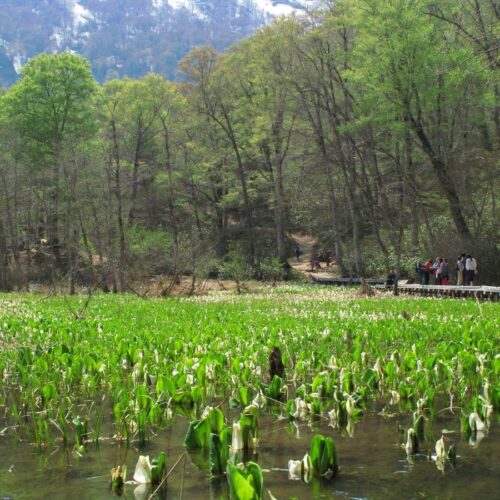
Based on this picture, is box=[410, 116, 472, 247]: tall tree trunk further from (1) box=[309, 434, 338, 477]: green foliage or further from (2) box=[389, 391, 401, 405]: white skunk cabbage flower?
(1) box=[309, 434, 338, 477]: green foliage

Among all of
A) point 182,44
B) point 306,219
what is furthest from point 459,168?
point 182,44

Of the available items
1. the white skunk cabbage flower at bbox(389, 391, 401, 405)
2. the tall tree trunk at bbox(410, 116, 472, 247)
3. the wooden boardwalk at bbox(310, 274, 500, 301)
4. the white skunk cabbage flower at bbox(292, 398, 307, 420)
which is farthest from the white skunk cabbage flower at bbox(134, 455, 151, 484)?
the tall tree trunk at bbox(410, 116, 472, 247)

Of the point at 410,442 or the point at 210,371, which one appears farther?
the point at 210,371

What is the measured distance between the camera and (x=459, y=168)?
29875 millimetres

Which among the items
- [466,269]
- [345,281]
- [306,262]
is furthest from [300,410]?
[306,262]

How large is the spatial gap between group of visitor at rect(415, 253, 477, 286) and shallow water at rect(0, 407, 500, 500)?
808 inches

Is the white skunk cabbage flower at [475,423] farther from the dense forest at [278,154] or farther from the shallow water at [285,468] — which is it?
the dense forest at [278,154]

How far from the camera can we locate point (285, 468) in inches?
137

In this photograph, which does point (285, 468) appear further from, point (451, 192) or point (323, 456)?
point (451, 192)

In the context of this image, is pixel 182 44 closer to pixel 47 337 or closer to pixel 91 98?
pixel 91 98

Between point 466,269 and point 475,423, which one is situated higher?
point 466,269

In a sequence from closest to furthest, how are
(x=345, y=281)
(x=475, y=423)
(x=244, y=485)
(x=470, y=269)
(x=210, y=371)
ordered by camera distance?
1. (x=244, y=485)
2. (x=475, y=423)
3. (x=210, y=371)
4. (x=470, y=269)
5. (x=345, y=281)

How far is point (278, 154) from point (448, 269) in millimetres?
15217

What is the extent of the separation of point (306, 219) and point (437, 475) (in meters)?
44.4
